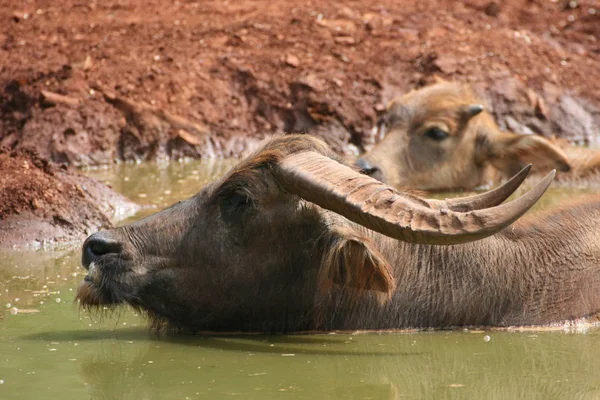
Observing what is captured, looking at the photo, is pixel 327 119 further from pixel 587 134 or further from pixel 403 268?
pixel 403 268

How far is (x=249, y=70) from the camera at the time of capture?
2016 cm

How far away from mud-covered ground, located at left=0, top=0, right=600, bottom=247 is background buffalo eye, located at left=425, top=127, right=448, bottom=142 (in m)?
3.21

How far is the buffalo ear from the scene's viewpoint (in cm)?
843

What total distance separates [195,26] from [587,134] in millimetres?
6880

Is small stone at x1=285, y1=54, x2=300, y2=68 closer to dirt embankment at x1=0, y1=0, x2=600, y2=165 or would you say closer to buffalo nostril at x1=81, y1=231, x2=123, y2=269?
dirt embankment at x1=0, y1=0, x2=600, y2=165

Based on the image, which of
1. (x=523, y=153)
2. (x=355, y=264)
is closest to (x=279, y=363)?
(x=355, y=264)

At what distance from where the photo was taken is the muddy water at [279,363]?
759 cm

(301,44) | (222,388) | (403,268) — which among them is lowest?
(222,388)

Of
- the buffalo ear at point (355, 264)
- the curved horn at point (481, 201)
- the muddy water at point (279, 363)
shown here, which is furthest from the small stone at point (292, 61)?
the buffalo ear at point (355, 264)

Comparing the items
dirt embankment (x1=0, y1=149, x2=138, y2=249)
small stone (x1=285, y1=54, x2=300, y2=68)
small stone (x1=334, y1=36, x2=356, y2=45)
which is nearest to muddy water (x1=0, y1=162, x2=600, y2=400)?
dirt embankment (x1=0, y1=149, x2=138, y2=249)

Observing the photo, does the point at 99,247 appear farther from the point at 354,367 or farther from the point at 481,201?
the point at 481,201

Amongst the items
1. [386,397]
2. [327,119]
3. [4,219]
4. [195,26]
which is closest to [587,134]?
[327,119]

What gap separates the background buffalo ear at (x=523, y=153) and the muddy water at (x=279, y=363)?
6177mm

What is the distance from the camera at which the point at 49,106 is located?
59.0 feet
